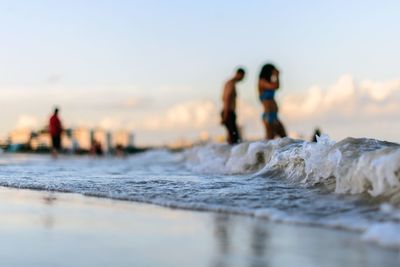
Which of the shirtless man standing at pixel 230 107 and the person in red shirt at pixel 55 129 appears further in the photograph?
the person in red shirt at pixel 55 129

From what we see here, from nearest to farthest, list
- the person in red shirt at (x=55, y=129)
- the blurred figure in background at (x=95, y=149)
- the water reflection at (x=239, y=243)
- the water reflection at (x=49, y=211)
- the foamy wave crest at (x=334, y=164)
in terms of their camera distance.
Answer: the water reflection at (x=239, y=243) → the water reflection at (x=49, y=211) → the foamy wave crest at (x=334, y=164) → the person in red shirt at (x=55, y=129) → the blurred figure in background at (x=95, y=149)

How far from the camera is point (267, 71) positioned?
10461mm

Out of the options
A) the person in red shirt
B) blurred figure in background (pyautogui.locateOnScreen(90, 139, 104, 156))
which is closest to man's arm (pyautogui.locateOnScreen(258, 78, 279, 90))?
the person in red shirt

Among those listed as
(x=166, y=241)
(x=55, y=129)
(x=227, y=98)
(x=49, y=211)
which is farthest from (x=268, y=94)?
(x=55, y=129)

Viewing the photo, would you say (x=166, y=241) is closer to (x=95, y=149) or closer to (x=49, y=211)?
(x=49, y=211)

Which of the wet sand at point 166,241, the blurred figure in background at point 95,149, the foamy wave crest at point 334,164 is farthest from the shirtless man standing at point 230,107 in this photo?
the blurred figure in background at point 95,149

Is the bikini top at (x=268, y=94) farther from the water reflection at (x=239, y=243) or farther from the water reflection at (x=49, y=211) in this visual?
the water reflection at (x=239, y=243)

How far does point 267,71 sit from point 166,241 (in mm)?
7417

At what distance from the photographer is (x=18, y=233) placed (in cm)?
349

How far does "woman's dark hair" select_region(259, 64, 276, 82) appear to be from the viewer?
10.5 meters

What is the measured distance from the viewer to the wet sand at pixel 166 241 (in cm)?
282

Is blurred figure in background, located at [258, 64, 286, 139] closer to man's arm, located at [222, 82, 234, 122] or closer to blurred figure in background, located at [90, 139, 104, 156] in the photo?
man's arm, located at [222, 82, 234, 122]

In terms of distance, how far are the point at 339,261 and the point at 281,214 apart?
1.38 meters

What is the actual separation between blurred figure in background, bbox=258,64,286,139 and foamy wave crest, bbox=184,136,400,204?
1.15m
